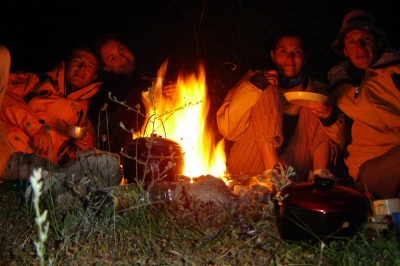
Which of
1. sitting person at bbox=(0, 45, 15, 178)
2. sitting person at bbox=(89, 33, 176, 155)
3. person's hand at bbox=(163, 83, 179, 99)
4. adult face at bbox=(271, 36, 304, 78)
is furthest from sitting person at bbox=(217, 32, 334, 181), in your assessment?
sitting person at bbox=(0, 45, 15, 178)

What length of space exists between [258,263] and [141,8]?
6.41m

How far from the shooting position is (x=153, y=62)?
6836 mm

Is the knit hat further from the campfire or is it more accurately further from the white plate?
the campfire

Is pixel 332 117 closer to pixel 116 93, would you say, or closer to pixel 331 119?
pixel 331 119

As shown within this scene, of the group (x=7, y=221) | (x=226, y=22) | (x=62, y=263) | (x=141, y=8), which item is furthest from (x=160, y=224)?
(x=141, y=8)

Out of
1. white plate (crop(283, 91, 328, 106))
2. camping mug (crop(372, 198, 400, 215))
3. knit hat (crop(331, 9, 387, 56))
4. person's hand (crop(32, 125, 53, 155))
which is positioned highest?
knit hat (crop(331, 9, 387, 56))

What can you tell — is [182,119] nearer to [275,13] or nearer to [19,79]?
[19,79]

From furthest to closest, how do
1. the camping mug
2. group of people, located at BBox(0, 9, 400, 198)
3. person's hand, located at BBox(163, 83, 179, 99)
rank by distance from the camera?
person's hand, located at BBox(163, 83, 179, 99)
group of people, located at BBox(0, 9, 400, 198)
the camping mug

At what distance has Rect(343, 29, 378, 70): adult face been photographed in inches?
164

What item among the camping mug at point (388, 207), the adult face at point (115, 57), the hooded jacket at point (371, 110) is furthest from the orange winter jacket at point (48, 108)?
the camping mug at point (388, 207)

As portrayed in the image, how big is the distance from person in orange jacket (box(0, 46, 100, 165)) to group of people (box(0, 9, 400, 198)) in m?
0.01

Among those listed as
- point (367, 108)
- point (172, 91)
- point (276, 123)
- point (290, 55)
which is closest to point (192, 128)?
point (172, 91)

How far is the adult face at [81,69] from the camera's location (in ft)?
16.1

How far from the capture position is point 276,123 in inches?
168
